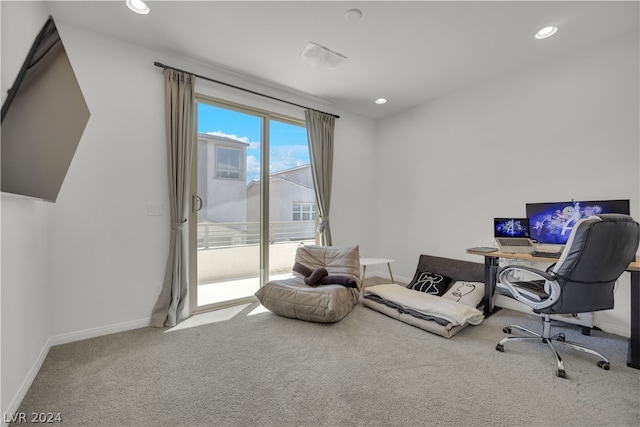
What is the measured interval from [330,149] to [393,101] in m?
1.18

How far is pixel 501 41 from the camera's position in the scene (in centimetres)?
254

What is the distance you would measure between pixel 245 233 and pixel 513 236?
9.96 ft

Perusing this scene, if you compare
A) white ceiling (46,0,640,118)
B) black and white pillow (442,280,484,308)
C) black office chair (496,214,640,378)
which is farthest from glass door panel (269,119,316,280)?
black office chair (496,214,640,378)

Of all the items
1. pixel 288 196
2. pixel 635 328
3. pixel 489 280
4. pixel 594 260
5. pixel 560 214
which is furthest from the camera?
pixel 288 196

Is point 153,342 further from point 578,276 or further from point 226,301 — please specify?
point 578,276

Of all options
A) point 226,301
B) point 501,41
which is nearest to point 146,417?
point 226,301

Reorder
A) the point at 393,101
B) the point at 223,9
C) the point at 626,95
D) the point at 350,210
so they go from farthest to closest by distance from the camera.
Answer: the point at 350,210, the point at 393,101, the point at 626,95, the point at 223,9

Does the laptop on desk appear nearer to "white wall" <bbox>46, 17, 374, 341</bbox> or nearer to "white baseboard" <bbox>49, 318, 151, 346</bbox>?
"white wall" <bbox>46, 17, 374, 341</bbox>

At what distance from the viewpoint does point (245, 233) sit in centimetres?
332

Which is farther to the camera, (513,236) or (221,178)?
(221,178)

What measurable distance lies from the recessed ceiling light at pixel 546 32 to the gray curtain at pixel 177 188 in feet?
11.2

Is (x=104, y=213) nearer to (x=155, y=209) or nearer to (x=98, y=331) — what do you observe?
(x=155, y=209)

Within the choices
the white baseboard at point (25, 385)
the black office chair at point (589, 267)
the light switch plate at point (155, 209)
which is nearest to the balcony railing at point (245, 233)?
the light switch plate at point (155, 209)

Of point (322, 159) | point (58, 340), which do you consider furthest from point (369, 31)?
point (58, 340)
